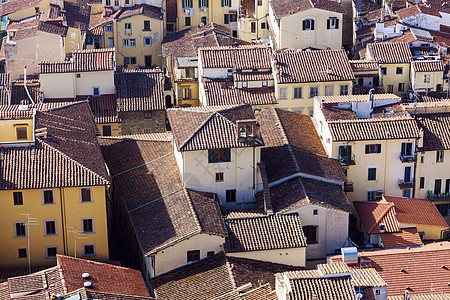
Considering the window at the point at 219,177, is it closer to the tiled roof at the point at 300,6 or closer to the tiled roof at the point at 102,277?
the tiled roof at the point at 102,277

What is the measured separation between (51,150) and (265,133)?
2008cm

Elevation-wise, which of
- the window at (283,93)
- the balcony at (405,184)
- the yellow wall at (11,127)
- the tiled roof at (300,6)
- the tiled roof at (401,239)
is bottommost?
the tiled roof at (401,239)

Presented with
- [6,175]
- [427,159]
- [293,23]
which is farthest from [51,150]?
[293,23]

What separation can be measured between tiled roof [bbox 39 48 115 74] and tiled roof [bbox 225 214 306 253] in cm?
3034

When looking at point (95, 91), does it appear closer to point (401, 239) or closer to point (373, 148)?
point (373, 148)

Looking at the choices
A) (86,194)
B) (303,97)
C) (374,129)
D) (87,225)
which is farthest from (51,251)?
(303,97)

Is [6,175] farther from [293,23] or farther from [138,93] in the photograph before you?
[293,23]

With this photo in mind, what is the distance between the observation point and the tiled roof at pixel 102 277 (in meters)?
64.5

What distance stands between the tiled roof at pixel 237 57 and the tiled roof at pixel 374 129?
16.8 meters

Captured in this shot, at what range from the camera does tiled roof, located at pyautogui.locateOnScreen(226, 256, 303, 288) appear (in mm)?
68438

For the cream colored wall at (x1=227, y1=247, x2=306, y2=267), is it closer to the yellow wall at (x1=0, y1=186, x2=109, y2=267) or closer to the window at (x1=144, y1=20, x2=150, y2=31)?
the yellow wall at (x1=0, y1=186, x2=109, y2=267)

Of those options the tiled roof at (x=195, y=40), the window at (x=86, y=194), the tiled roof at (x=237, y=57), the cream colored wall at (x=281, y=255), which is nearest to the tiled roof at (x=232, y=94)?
the tiled roof at (x=237, y=57)

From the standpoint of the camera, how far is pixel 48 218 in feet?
235

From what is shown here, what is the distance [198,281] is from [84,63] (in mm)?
→ 35651
